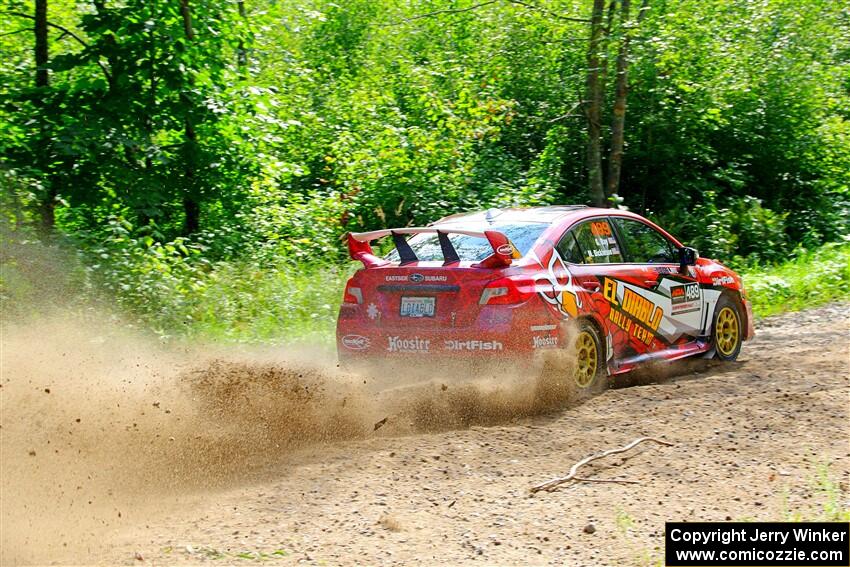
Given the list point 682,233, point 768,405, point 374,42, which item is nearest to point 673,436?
point 768,405

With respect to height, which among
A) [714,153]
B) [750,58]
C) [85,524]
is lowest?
[85,524]

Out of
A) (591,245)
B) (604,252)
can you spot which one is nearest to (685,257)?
(604,252)

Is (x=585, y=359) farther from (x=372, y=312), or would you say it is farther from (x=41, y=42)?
(x=41, y=42)

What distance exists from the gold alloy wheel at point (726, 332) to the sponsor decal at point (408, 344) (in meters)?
3.76

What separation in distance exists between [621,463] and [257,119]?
875 centimetres

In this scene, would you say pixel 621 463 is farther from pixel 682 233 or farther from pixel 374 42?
pixel 374 42

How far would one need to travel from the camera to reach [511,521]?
539 cm

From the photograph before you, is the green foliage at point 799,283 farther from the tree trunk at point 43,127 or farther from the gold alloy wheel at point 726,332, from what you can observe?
the tree trunk at point 43,127

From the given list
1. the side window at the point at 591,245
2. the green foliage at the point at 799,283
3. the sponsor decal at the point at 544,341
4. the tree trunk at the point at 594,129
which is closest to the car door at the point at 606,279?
the side window at the point at 591,245

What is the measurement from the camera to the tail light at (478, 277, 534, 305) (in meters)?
7.77

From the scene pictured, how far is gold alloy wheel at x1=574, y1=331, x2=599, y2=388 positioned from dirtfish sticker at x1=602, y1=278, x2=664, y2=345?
0.38 meters

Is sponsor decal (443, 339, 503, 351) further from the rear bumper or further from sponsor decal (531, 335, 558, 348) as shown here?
sponsor decal (531, 335, 558, 348)

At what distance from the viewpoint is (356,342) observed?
325 inches

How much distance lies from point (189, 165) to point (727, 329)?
715 centimetres
